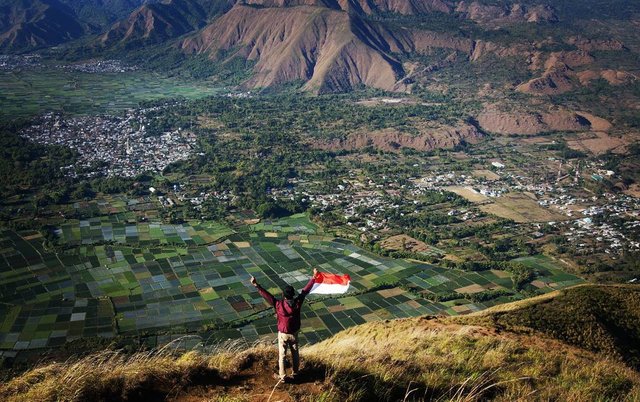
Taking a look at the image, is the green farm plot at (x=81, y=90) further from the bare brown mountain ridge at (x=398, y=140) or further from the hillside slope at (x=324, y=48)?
the bare brown mountain ridge at (x=398, y=140)

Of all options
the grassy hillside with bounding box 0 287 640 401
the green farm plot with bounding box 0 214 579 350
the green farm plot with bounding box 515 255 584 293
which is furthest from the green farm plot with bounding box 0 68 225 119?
the grassy hillside with bounding box 0 287 640 401

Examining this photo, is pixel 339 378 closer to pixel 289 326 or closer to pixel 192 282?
pixel 289 326

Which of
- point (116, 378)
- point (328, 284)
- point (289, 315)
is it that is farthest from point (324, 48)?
point (116, 378)

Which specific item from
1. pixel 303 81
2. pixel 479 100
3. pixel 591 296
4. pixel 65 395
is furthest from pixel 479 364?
pixel 303 81

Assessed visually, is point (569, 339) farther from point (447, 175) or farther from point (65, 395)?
point (447, 175)

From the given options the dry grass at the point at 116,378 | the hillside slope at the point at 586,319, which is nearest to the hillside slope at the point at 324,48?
the hillside slope at the point at 586,319

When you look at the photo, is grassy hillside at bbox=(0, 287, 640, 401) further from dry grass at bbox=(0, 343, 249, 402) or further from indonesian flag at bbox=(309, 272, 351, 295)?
indonesian flag at bbox=(309, 272, 351, 295)
